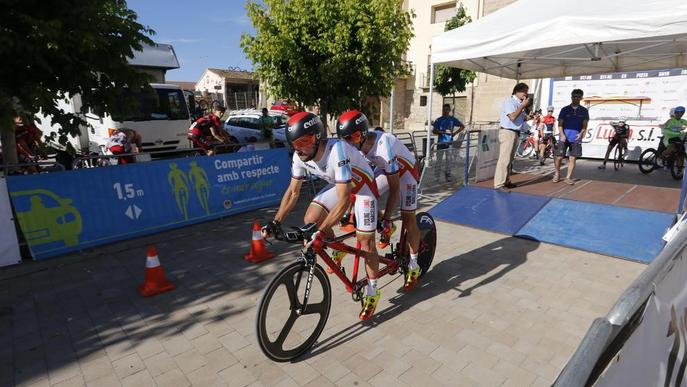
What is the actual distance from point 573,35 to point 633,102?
31.0 feet

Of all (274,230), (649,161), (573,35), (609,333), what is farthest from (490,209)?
(649,161)

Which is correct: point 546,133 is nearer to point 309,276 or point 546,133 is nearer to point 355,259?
point 355,259

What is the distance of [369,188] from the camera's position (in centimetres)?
363

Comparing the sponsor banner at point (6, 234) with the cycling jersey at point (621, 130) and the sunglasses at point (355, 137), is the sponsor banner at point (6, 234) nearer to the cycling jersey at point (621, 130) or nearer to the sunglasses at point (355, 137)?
the sunglasses at point (355, 137)

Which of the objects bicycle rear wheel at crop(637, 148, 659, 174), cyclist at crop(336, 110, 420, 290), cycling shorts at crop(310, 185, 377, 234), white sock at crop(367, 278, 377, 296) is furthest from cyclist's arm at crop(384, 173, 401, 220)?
bicycle rear wheel at crop(637, 148, 659, 174)

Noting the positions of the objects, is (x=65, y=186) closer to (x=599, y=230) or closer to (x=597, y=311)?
(x=597, y=311)

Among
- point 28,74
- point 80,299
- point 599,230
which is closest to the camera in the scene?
point 80,299

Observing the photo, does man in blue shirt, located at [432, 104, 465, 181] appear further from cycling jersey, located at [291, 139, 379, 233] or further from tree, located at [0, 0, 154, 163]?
tree, located at [0, 0, 154, 163]

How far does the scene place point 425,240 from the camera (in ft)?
15.1

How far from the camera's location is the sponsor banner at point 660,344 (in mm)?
1518

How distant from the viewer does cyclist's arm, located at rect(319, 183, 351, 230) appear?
3088mm

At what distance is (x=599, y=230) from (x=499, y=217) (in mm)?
1503

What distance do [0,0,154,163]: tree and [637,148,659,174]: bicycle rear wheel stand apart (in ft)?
43.0

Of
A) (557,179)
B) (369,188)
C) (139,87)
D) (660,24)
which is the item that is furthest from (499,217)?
(139,87)
